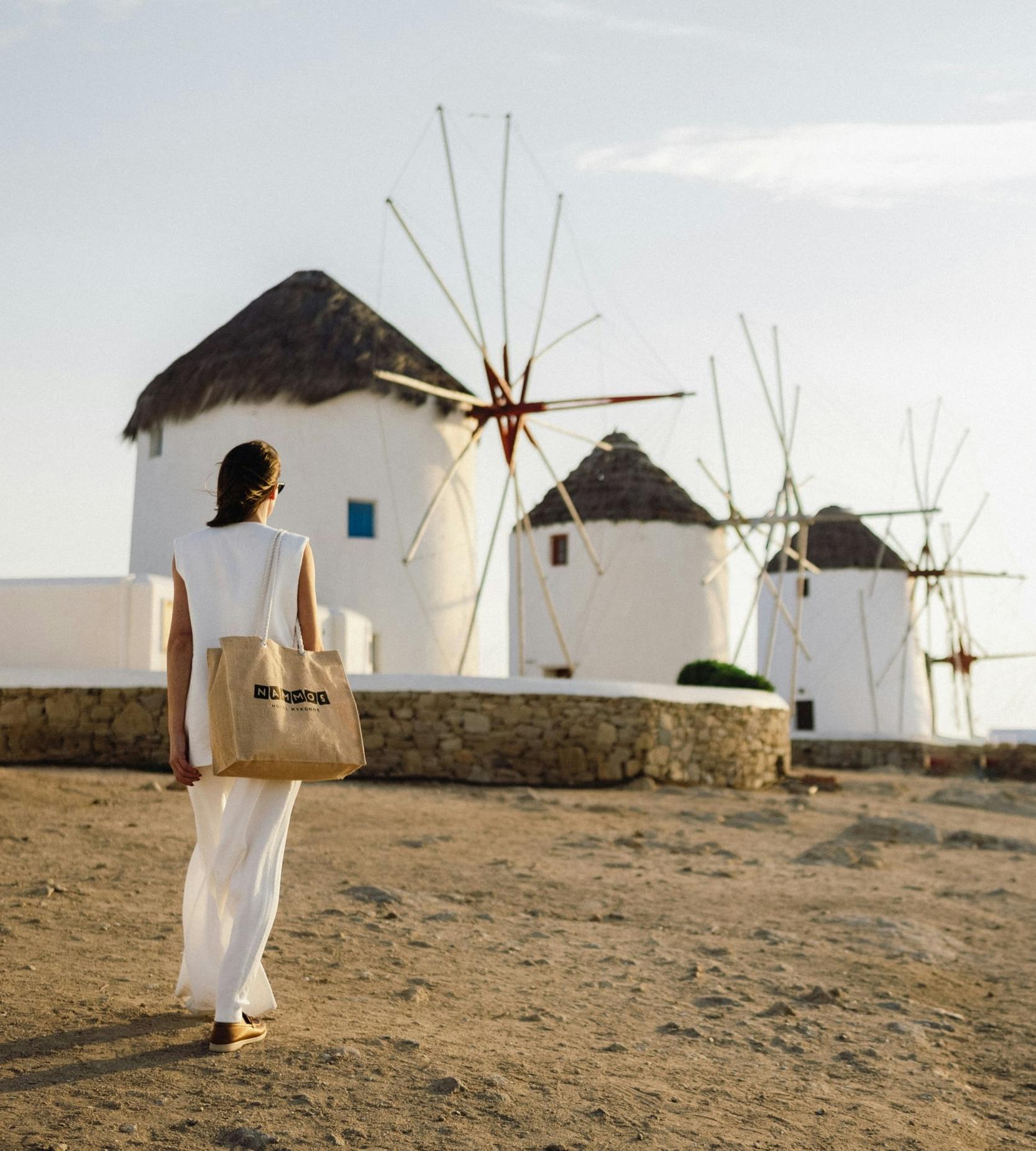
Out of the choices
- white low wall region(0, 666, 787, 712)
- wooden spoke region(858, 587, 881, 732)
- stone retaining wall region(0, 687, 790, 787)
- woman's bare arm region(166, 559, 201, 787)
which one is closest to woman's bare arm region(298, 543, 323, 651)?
woman's bare arm region(166, 559, 201, 787)

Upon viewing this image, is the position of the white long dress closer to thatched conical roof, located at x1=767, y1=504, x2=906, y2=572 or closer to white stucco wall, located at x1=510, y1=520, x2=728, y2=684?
white stucco wall, located at x1=510, y1=520, x2=728, y2=684

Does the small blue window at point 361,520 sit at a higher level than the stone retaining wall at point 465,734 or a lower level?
higher

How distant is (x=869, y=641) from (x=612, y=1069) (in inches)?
1126

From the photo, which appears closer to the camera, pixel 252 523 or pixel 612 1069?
pixel 252 523

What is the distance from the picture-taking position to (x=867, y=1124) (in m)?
3.49

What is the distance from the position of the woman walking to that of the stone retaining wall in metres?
8.84

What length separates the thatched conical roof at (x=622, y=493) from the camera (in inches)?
942

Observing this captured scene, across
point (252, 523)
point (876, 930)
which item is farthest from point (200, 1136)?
point (876, 930)

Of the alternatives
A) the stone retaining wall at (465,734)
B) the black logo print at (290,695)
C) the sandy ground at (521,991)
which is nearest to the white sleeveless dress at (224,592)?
the black logo print at (290,695)

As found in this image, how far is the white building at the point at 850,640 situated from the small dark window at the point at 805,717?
15 millimetres

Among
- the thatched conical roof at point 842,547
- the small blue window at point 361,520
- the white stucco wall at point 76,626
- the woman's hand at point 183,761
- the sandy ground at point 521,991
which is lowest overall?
the sandy ground at point 521,991

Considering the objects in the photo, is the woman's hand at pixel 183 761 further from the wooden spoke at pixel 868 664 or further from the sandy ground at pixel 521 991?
the wooden spoke at pixel 868 664

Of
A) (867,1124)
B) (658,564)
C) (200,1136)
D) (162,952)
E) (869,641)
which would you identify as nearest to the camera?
(200,1136)

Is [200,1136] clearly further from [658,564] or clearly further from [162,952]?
[658,564]
